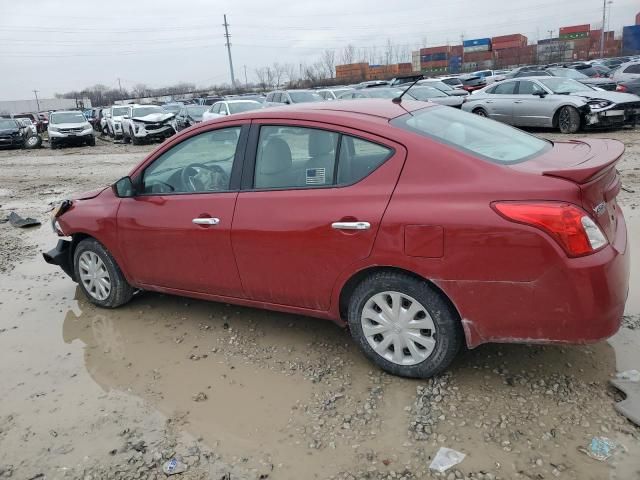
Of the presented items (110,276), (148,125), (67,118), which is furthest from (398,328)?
(67,118)

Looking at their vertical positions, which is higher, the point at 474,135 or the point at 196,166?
the point at 474,135

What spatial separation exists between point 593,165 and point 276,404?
2.24 m

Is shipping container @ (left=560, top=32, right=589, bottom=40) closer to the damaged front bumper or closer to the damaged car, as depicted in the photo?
the damaged car

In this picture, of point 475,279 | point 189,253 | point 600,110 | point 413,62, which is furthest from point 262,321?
point 413,62

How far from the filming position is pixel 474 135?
342 centimetres

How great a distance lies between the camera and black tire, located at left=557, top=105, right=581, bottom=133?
12883 millimetres

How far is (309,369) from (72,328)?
7.39ft

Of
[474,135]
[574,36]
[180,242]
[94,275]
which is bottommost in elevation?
[94,275]

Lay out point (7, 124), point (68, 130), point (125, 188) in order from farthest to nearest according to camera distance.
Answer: point (7, 124) → point (68, 130) → point (125, 188)

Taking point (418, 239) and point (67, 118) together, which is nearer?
point (418, 239)

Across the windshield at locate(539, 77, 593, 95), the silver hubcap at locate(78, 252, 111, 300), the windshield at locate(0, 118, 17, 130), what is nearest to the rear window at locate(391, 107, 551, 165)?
the silver hubcap at locate(78, 252, 111, 300)

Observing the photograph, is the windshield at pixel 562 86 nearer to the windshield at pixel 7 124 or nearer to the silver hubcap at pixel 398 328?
the silver hubcap at pixel 398 328

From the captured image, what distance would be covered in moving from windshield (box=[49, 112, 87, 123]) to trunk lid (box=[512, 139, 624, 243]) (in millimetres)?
23111

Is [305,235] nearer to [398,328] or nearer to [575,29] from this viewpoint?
[398,328]
